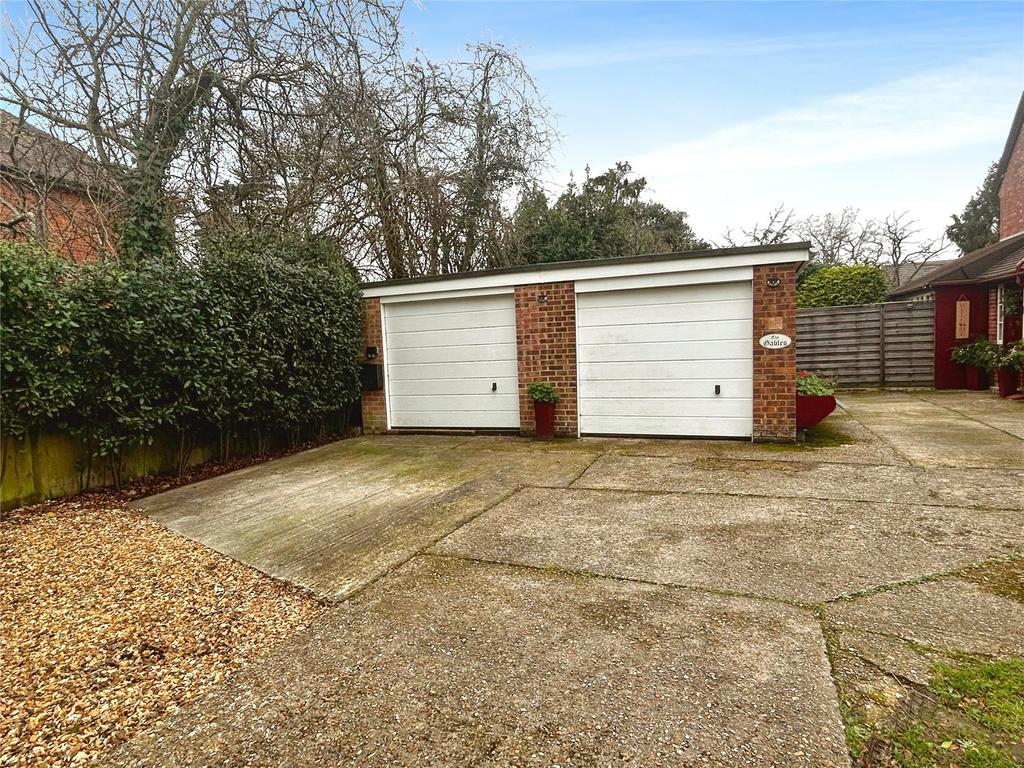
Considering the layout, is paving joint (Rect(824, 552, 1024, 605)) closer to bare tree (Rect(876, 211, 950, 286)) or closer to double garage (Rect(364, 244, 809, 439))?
double garage (Rect(364, 244, 809, 439))

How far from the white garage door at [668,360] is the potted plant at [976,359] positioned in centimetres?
683

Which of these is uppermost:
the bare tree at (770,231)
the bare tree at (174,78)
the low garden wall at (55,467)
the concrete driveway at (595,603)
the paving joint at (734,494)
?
the bare tree at (770,231)

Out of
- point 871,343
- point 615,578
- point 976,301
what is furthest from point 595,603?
point 976,301

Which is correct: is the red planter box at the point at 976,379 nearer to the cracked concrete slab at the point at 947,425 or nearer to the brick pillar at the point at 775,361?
the cracked concrete slab at the point at 947,425

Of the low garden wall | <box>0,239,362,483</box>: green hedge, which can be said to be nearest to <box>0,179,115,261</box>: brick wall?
<box>0,239,362,483</box>: green hedge

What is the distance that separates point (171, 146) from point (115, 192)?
2.84 ft

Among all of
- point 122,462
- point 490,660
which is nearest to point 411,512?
point 490,660

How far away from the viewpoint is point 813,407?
5.79m

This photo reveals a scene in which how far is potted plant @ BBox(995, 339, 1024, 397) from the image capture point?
8391 mm

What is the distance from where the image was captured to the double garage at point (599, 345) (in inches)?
231

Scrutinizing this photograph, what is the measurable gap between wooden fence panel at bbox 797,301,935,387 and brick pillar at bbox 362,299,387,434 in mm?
8543

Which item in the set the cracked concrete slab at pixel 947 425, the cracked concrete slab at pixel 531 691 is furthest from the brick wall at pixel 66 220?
the cracked concrete slab at pixel 947 425

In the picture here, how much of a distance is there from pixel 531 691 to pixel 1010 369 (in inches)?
426

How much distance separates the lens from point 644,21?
23.9 feet
